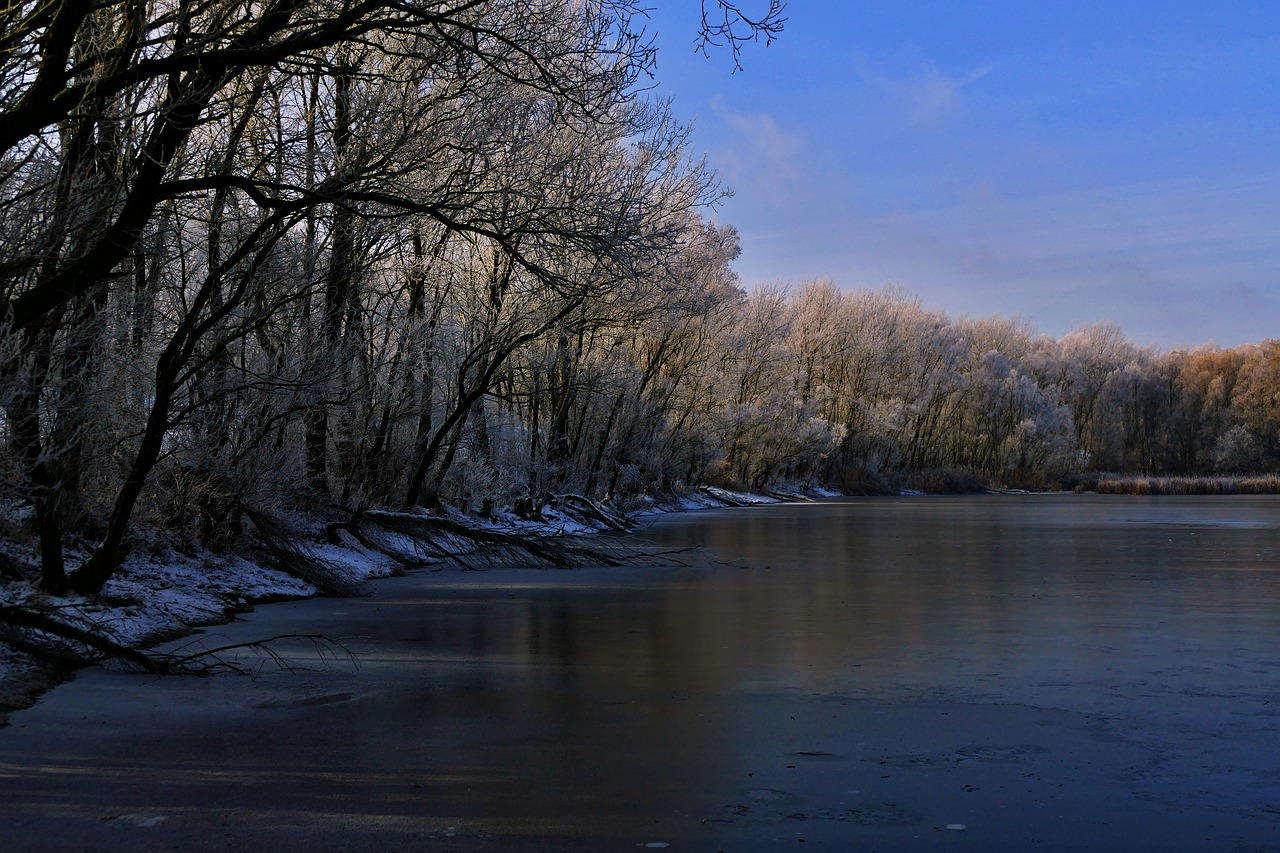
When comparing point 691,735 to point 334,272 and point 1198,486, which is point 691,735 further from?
point 1198,486

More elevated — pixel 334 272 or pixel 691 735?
pixel 334 272

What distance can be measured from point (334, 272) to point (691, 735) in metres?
8.70

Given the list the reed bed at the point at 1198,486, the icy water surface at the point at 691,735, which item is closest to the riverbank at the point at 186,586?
the icy water surface at the point at 691,735

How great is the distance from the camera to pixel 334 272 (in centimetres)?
1305

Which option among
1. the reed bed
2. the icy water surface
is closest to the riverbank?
the icy water surface

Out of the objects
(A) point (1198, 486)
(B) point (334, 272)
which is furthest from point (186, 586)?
(A) point (1198, 486)

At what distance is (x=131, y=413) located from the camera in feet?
34.8

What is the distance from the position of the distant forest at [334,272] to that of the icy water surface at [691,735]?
2171mm

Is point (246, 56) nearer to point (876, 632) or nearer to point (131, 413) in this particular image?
point (131, 413)

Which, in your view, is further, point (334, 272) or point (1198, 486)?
point (1198, 486)

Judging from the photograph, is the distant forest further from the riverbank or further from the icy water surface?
the icy water surface

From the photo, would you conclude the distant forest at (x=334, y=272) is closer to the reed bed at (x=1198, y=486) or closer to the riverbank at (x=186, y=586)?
the riverbank at (x=186, y=586)

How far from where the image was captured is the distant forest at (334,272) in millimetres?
7387

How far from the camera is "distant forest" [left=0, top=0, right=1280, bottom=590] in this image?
24.2ft
